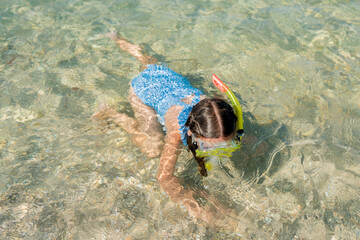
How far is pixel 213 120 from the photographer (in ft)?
9.25

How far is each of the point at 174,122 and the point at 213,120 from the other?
866 mm

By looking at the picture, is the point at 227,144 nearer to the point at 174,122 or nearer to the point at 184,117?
the point at 184,117

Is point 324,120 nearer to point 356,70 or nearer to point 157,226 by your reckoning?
point 356,70

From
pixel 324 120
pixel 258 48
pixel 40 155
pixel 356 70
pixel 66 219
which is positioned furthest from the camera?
pixel 258 48

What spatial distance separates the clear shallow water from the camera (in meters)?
2.95

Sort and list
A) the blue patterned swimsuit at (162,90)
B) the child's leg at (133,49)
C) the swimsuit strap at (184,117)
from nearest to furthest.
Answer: the swimsuit strap at (184,117) → the blue patterned swimsuit at (162,90) → the child's leg at (133,49)

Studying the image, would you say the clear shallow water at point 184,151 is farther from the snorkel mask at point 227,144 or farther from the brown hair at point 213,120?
the brown hair at point 213,120

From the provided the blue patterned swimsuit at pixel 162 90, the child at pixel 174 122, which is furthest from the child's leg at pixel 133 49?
the blue patterned swimsuit at pixel 162 90

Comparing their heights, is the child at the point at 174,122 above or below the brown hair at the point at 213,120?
below

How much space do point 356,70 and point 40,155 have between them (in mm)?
4777

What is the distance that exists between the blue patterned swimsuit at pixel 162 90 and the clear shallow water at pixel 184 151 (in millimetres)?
410

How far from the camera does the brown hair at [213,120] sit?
2818 millimetres

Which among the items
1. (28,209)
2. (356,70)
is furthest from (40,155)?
(356,70)

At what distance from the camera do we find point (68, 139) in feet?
12.1
